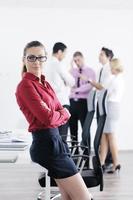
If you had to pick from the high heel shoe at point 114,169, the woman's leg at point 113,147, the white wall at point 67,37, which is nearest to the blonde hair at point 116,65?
the woman's leg at point 113,147

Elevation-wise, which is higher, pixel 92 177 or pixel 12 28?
pixel 12 28

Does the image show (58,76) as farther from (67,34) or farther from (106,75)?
(67,34)

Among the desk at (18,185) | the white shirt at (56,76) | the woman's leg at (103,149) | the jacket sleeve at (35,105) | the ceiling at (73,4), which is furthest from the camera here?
the ceiling at (73,4)

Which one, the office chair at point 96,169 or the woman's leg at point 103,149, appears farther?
the woman's leg at point 103,149

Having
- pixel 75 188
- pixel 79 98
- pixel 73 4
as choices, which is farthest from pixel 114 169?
pixel 75 188

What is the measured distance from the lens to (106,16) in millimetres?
7590

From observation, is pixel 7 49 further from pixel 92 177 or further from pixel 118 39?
pixel 92 177

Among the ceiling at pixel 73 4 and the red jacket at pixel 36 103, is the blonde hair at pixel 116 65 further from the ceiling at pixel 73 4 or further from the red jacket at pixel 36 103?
the red jacket at pixel 36 103

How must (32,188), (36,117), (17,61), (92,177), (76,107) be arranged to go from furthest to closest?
(17,61)
(76,107)
(32,188)
(92,177)
(36,117)

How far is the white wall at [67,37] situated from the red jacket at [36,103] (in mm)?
4707

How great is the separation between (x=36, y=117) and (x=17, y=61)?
4.93 m

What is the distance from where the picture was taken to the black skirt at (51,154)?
2.51m

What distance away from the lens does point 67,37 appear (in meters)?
7.49

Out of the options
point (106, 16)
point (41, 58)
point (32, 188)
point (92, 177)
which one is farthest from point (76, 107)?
point (41, 58)
